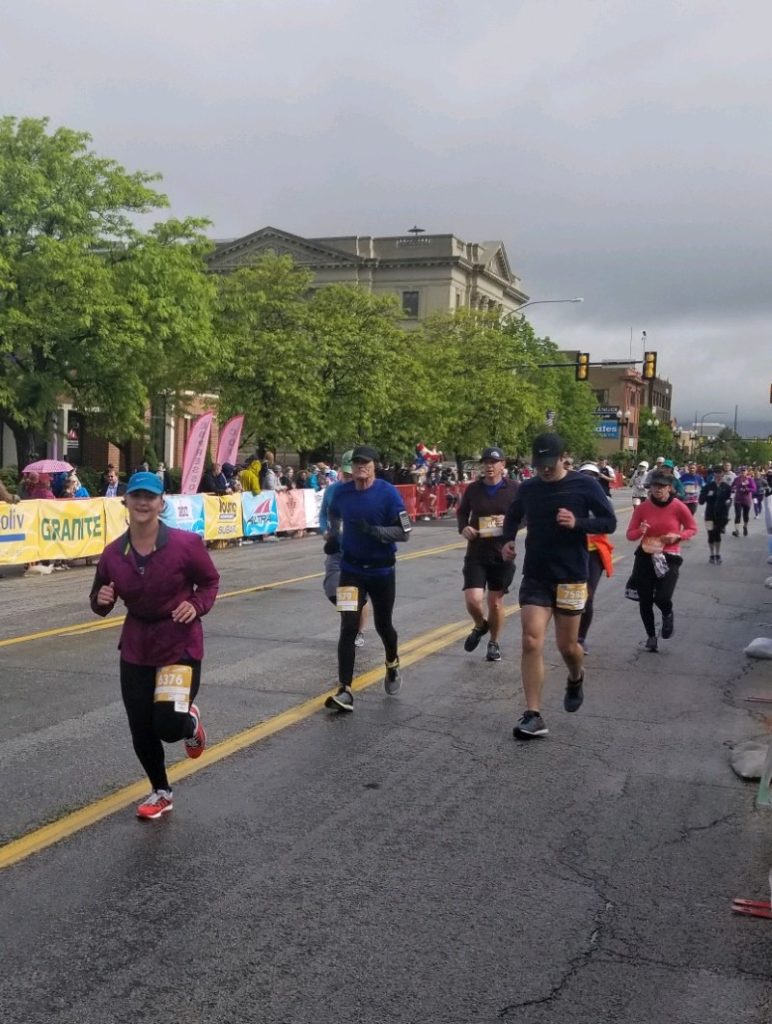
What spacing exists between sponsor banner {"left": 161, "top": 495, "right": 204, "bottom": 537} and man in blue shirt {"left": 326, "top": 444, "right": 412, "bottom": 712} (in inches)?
509

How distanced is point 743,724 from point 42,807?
4832 mm

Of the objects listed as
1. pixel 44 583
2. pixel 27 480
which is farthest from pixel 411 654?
pixel 27 480

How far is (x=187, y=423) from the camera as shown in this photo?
52.0 metres

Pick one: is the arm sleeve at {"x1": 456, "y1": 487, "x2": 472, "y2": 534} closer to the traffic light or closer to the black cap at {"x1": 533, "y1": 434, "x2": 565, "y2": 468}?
the black cap at {"x1": 533, "y1": 434, "x2": 565, "y2": 468}

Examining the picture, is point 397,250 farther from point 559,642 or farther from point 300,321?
point 559,642

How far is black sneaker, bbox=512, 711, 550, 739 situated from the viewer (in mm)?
7258

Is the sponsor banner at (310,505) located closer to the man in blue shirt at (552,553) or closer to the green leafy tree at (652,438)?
the man in blue shirt at (552,553)

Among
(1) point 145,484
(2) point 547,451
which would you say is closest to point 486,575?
(2) point 547,451

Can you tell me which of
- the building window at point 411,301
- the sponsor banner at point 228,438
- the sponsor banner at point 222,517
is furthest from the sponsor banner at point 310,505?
the building window at point 411,301

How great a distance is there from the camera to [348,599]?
315 inches

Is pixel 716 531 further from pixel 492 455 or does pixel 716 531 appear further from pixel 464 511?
pixel 492 455

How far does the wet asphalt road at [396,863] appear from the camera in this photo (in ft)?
12.4

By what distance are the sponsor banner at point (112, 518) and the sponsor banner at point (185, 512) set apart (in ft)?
3.35

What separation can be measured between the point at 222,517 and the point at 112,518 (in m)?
4.05
